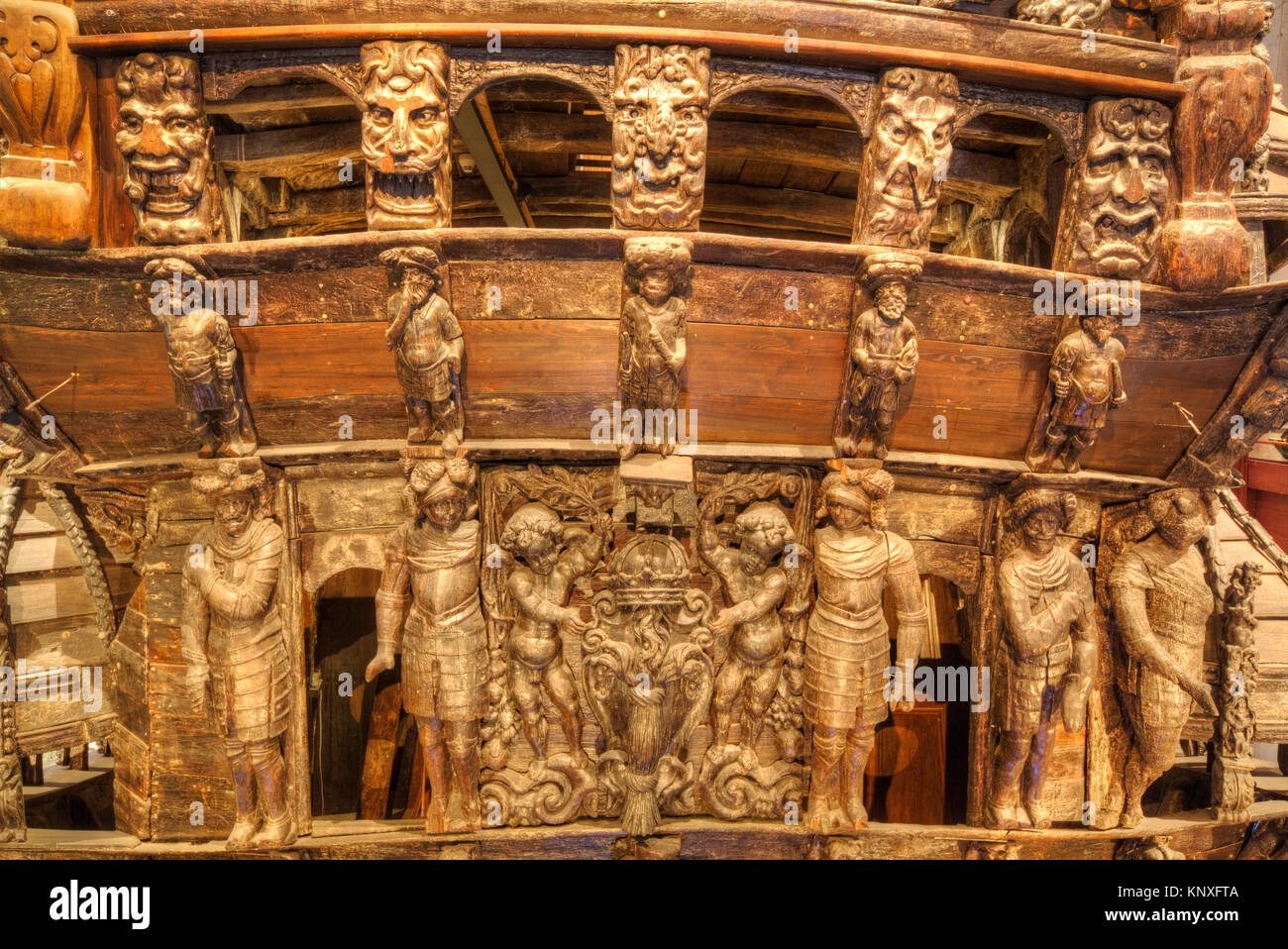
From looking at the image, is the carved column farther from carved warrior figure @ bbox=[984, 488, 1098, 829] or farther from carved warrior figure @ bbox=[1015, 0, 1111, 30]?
carved warrior figure @ bbox=[984, 488, 1098, 829]

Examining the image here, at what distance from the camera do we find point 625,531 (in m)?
4.09

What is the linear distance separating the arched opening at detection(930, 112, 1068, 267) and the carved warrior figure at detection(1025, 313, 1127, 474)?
0.63 m

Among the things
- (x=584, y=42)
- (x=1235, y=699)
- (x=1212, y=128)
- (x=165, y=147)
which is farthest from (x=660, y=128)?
(x=1235, y=699)

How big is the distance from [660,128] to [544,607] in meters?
2.40

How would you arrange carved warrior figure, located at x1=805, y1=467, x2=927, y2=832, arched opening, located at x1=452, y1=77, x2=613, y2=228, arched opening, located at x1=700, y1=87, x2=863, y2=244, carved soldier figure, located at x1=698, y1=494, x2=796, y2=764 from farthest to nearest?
arched opening, located at x1=452, y1=77, x2=613, y2=228 < arched opening, located at x1=700, y1=87, x2=863, y2=244 < carved soldier figure, located at x1=698, y1=494, x2=796, y2=764 < carved warrior figure, located at x1=805, y1=467, x2=927, y2=832

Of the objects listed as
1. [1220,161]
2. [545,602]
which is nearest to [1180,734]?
[1220,161]

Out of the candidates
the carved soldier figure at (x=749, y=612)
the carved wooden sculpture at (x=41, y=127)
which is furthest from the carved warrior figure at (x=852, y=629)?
the carved wooden sculpture at (x=41, y=127)

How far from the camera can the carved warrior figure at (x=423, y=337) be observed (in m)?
3.48

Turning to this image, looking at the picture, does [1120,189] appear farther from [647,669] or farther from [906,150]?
[647,669]

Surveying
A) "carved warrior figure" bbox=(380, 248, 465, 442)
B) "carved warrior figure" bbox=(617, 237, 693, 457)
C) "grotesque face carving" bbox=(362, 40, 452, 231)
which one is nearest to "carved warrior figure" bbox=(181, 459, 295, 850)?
"carved warrior figure" bbox=(380, 248, 465, 442)

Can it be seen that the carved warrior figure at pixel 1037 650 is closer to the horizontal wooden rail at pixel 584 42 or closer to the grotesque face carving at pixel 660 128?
the horizontal wooden rail at pixel 584 42

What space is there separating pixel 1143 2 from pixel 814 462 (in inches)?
114

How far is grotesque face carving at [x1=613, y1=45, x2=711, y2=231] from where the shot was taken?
11.5 feet

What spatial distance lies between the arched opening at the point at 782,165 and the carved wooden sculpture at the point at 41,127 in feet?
9.79
